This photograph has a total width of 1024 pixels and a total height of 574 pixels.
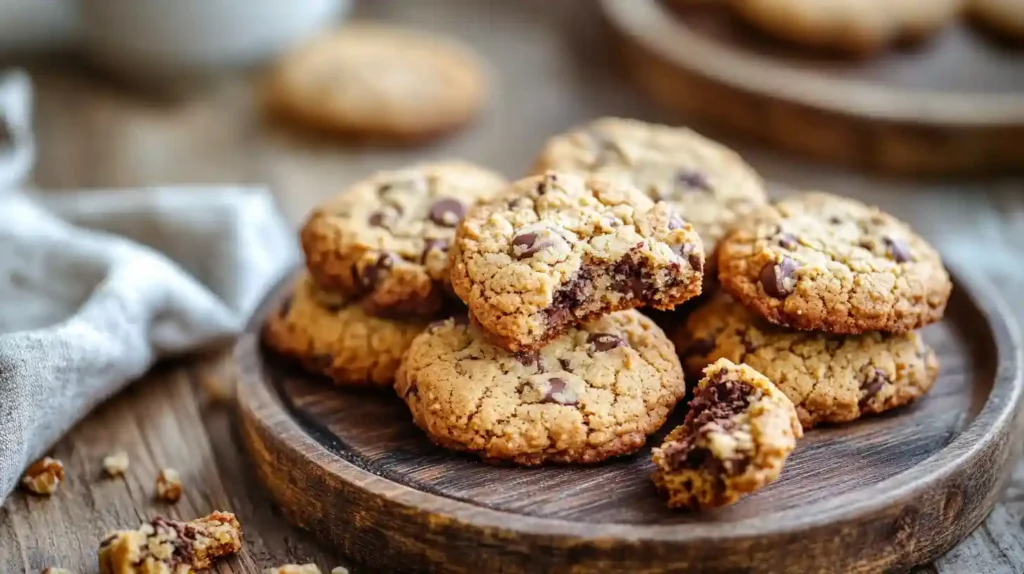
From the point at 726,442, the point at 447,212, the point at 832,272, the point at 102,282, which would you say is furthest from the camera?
the point at 102,282

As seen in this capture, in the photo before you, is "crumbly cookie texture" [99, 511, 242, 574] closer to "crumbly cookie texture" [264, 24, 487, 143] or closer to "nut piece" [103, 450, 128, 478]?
"nut piece" [103, 450, 128, 478]

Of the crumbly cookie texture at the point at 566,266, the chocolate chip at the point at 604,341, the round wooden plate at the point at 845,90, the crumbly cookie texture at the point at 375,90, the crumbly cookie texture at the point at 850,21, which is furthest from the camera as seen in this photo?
the crumbly cookie texture at the point at 375,90

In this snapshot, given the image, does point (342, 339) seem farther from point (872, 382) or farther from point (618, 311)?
point (872, 382)

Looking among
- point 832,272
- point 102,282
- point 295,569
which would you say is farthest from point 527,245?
point 102,282

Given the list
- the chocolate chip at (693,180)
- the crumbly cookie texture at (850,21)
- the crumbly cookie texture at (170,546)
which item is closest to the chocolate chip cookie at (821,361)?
the chocolate chip at (693,180)

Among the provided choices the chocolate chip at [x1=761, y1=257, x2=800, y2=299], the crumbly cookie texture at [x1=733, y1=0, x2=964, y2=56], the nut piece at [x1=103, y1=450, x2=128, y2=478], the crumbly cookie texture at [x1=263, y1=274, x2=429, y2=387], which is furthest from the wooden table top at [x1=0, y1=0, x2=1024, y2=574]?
the chocolate chip at [x1=761, y1=257, x2=800, y2=299]

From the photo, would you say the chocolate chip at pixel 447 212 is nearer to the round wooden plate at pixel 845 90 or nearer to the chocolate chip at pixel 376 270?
the chocolate chip at pixel 376 270

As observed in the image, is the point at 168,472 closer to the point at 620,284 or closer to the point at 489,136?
the point at 620,284
